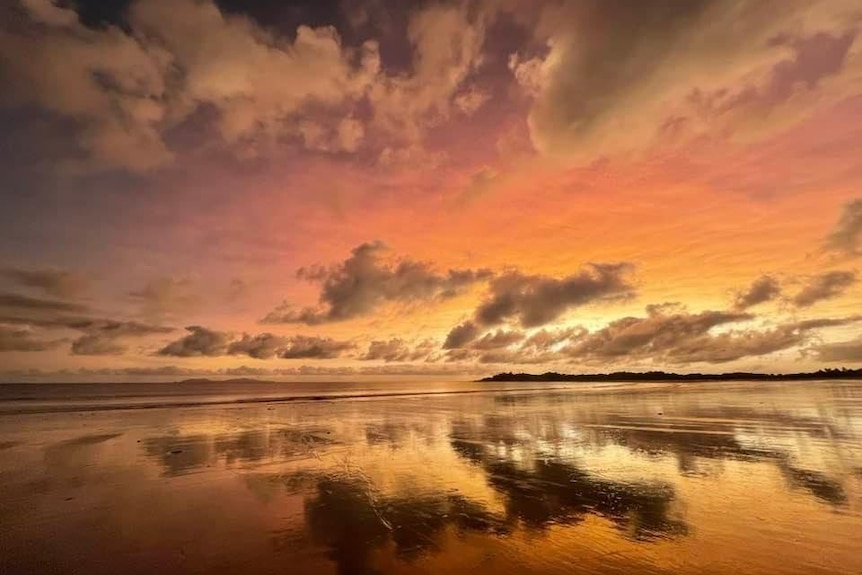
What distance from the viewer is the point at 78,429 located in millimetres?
33219

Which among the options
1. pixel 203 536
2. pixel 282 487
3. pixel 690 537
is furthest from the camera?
pixel 282 487

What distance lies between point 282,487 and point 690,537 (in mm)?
11894

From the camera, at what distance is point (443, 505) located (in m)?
12.3

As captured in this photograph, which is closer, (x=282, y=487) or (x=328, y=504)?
(x=328, y=504)

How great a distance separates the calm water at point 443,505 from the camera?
874 cm

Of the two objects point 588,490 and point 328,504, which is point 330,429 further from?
point 588,490

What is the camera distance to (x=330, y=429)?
3056 centimetres

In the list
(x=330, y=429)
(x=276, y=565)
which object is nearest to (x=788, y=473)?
(x=276, y=565)

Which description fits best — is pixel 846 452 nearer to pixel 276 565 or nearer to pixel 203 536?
pixel 276 565

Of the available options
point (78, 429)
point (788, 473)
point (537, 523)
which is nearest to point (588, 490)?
point (537, 523)

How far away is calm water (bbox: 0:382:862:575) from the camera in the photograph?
8742 millimetres

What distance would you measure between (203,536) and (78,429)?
31610mm

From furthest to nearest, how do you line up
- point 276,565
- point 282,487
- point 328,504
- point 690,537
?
point 282,487
point 328,504
point 690,537
point 276,565

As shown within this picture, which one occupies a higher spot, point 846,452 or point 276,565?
point 846,452
